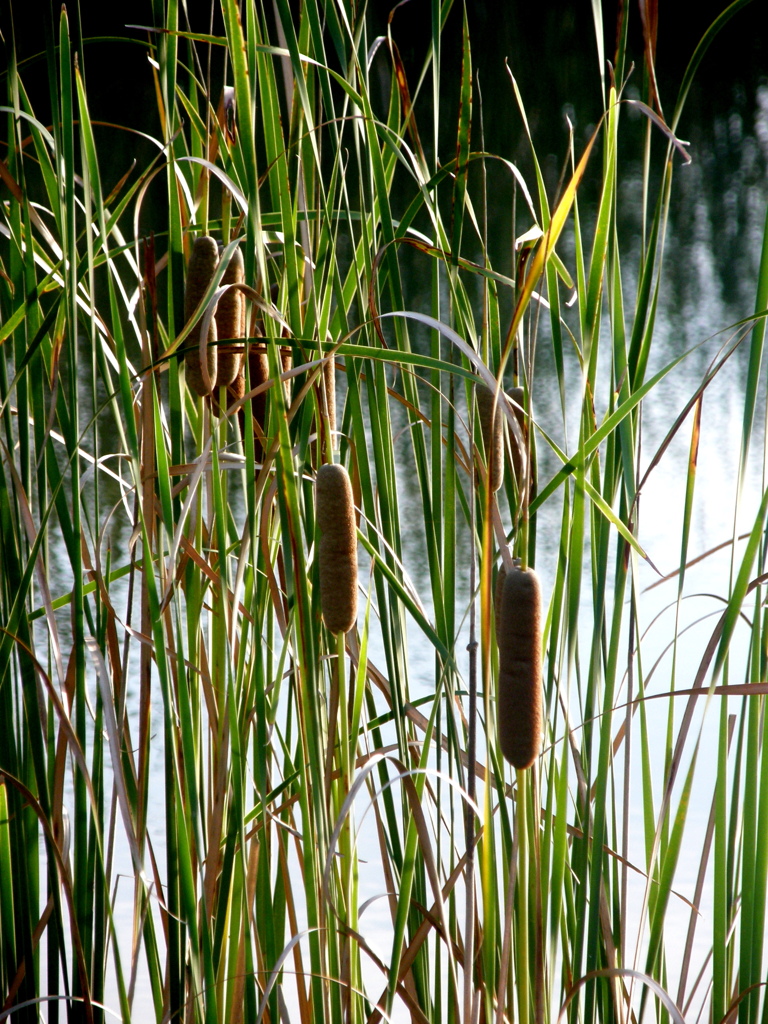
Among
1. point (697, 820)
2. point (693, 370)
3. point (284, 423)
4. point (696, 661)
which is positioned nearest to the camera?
point (284, 423)

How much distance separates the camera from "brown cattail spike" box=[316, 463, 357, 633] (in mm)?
427

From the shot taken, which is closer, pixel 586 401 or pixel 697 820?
pixel 586 401

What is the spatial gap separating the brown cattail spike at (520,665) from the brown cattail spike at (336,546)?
6 cm

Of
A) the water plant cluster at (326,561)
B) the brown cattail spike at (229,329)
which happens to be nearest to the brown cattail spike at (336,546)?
the water plant cluster at (326,561)

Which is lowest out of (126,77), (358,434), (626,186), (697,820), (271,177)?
(697,820)

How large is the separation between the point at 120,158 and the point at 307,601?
695 centimetres

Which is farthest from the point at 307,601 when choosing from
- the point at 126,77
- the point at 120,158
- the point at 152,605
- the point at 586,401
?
the point at 126,77

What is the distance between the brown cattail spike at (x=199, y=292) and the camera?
1.61 ft

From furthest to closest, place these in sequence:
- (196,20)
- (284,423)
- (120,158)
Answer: (196,20) < (120,158) < (284,423)

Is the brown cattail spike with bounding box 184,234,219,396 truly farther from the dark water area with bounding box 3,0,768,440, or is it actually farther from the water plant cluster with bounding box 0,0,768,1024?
the dark water area with bounding box 3,0,768,440

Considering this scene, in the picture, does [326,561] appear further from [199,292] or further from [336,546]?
[199,292]

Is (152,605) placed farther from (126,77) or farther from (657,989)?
(126,77)

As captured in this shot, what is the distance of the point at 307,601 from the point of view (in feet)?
1.65

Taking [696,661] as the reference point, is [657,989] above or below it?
below
